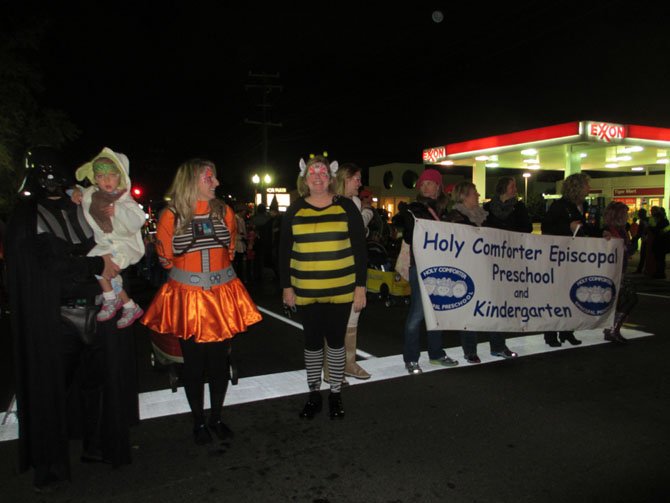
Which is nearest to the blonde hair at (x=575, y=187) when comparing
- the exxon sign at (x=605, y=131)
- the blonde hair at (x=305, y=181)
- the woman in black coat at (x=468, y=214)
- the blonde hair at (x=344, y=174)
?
the woman in black coat at (x=468, y=214)

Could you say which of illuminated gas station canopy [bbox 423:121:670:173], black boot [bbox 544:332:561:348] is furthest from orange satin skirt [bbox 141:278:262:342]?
illuminated gas station canopy [bbox 423:121:670:173]

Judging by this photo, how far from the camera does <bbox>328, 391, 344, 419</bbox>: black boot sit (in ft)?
13.3

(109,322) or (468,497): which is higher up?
(109,322)

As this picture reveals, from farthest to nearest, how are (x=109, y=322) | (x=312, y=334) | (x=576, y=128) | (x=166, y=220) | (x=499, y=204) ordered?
(x=576, y=128) → (x=499, y=204) → (x=312, y=334) → (x=166, y=220) → (x=109, y=322)

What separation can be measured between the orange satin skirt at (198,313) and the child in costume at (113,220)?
25cm

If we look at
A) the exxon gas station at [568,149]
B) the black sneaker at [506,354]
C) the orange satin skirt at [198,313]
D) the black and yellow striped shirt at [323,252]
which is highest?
the exxon gas station at [568,149]

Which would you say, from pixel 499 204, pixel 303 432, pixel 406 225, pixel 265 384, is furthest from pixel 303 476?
pixel 499 204

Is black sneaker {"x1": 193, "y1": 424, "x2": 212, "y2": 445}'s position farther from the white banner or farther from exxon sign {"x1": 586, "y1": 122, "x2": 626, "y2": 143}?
exxon sign {"x1": 586, "y1": 122, "x2": 626, "y2": 143}

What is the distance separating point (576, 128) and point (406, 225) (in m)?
13.3

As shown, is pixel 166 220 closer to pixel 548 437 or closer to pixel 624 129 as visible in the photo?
pixel 548 437

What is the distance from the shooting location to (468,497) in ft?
9.73

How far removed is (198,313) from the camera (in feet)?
11.5

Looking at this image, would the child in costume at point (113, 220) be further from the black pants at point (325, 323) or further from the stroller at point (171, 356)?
the black pants at point (325, 323)

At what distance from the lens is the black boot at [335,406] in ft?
13.3
